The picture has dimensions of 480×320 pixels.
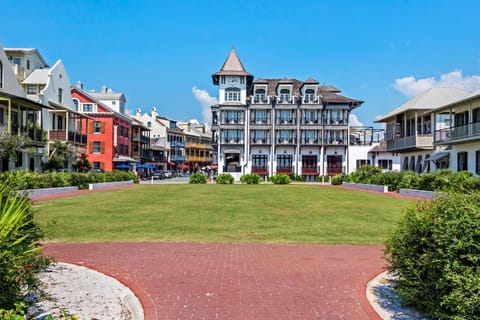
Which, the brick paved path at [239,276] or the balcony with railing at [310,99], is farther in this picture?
the balcony with railing at [310,99]

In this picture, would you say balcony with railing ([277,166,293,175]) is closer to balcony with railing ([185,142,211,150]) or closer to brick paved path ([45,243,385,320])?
balcony with railing ([185,142,211,150])

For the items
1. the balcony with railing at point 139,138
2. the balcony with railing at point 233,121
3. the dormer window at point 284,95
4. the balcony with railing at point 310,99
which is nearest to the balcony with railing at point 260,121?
the balcony with railing at point 233,121

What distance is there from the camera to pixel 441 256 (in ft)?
15.7

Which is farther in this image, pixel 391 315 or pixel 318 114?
pixel 318 114

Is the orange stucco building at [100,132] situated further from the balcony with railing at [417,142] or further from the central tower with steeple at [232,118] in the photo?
the balcony with railing at [417,142]

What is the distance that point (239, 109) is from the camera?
211ft

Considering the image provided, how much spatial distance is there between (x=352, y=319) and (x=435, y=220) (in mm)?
1530

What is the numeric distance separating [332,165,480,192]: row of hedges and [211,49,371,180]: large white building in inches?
850

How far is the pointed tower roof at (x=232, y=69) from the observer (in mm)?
64125

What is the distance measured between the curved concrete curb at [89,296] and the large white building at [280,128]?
187 ft

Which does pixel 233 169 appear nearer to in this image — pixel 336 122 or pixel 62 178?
pixel 336 122

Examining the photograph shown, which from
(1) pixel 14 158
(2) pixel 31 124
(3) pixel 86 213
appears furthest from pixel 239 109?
(3) pixel 86 213

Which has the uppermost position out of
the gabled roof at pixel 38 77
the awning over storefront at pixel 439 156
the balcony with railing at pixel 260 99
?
the balcony with railing at pixel 260 99

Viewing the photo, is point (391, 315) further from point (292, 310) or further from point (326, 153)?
point (326, 153)
